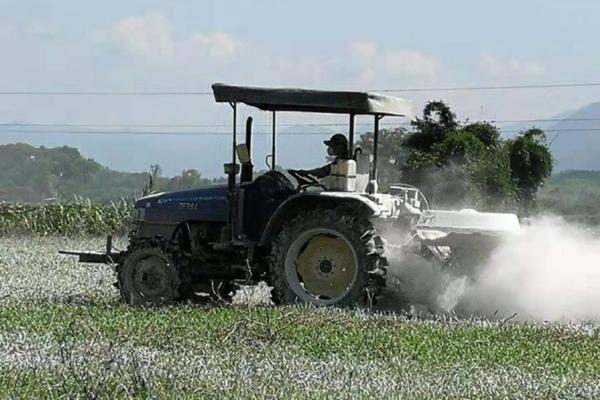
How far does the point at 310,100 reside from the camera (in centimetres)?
1538

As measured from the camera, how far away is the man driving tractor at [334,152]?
15.7 m

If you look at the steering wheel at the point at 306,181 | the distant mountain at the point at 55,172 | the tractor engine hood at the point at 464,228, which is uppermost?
the steering wheel at the point at 306,181

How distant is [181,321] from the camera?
13031 millimetres

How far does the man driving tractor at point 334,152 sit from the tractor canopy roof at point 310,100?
38cm

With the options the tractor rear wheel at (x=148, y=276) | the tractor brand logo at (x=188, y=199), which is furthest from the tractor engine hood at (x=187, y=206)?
the tractor rear wheel at (x=148, y=276)

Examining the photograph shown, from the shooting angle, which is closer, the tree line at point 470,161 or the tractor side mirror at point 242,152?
the tractor side mirror at point 242,152

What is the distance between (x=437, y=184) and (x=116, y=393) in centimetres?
2603

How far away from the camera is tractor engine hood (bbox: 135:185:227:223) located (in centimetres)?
1625

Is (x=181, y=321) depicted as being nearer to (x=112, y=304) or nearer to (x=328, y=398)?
(x=112, y=304)

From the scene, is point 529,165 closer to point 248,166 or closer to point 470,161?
point 470,161

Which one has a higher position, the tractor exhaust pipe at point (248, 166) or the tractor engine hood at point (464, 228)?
the tractor exhaust pipe at point (248, 166)

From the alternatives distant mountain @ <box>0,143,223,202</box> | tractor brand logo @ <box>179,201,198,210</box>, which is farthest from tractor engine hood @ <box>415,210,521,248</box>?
distant mountain @ <box>0,143,223,202</box>

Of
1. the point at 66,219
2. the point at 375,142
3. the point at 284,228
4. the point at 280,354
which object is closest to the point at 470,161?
the point at 66,219

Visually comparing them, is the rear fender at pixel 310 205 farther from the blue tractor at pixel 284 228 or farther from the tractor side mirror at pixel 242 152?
the tractor side mirror at pixel 242 152
